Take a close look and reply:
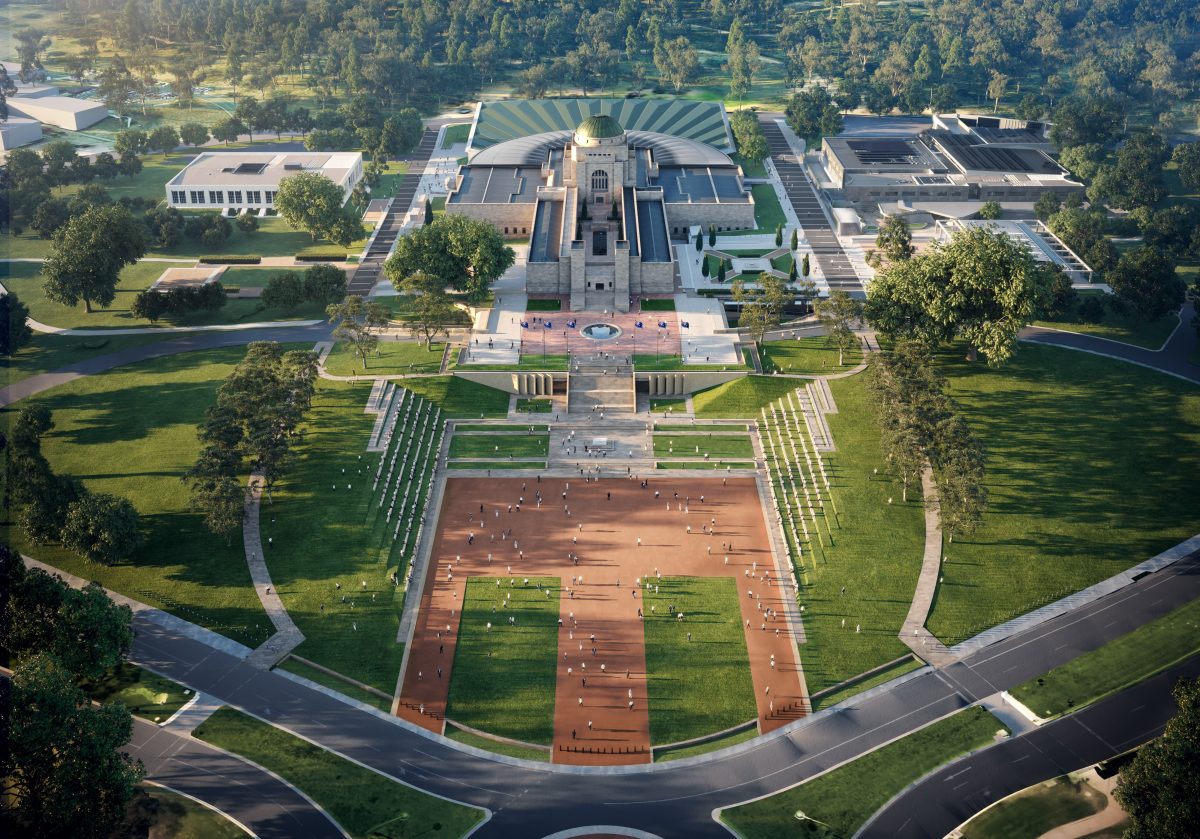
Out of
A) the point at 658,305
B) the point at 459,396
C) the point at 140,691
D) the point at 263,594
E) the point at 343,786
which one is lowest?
the point at 140,691

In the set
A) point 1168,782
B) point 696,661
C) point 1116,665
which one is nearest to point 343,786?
point 696,661

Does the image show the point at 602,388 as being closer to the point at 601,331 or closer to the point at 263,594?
the point at 601,331

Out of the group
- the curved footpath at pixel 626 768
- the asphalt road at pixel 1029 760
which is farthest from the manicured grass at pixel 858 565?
the asphalt road at pixel 1029 760

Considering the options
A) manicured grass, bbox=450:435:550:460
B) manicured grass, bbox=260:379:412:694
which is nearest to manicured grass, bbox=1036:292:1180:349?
manicured grass, bbox=450:435:550:460

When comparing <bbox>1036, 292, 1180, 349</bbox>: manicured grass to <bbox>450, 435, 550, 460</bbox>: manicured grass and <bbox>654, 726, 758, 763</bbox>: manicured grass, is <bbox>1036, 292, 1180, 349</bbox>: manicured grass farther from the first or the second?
<bbox>654, 726, 758, 763</bbox>: manicured grass

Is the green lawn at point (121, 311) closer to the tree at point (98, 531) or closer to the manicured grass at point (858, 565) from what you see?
the tree at point (98, 531)

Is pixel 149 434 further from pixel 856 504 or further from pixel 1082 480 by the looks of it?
pixel 1082 480
